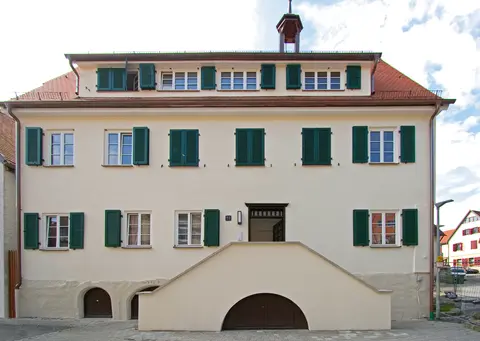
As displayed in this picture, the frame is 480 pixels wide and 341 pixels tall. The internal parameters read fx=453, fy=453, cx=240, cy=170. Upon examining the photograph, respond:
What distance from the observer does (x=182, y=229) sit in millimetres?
15711

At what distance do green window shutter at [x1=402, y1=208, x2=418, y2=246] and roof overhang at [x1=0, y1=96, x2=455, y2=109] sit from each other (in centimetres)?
371

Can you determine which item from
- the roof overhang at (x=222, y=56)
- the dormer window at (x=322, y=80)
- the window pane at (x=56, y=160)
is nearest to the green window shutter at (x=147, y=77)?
the roof overhang at (x=222, y=56)

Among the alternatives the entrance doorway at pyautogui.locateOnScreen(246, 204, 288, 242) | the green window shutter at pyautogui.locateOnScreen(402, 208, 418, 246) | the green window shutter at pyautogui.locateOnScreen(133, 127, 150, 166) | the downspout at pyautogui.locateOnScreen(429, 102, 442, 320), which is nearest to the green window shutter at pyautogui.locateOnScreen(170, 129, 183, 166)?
the green window shutter at pyautogui.locateOnScreen(133, 127, 150, 166)

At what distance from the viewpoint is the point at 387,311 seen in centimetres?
1292

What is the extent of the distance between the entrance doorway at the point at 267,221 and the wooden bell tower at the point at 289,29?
794cm

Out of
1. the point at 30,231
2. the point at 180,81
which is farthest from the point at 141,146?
the point at 30,231

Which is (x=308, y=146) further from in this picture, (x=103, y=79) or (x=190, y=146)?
(x=103, y=79)

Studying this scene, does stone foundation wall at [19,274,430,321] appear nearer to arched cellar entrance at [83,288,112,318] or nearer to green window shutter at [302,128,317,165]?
arched cellar entrance at [83,288,112,318]

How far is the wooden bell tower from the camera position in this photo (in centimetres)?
2027

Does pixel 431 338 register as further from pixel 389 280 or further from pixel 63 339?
pixel 63 339

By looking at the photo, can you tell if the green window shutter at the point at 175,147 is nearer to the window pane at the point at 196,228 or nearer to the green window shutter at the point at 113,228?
the window pane at the point at 196,228

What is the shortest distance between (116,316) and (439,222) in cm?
1117

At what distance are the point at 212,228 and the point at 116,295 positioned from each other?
3.96 m

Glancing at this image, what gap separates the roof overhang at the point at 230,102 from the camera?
15.4m
